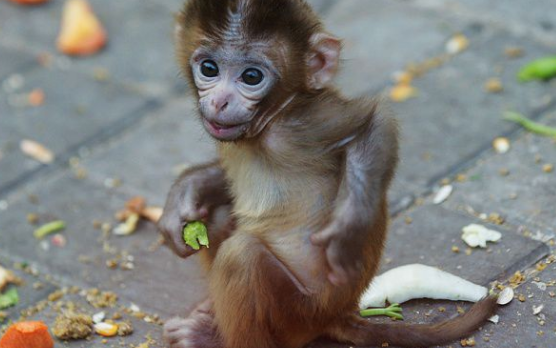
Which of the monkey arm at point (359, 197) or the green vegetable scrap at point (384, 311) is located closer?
the monkey arm at point (359, 197)

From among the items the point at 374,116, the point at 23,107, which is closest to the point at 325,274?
the point at 374,116

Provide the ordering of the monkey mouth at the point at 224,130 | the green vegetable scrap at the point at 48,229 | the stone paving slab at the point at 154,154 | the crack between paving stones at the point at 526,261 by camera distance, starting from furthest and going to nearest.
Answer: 1. the stone paving slab at the point at 154,154
2. the green vegetable scrap at the point at 48,229
3. the crack between paving stones at the point at 526,261
4. the monkey mouth at the point at 224,130

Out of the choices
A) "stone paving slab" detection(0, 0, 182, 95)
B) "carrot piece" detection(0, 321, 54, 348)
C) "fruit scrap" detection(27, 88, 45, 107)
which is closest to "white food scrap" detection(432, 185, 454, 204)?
"carrot piece" detection(0, 321, 54, 348)

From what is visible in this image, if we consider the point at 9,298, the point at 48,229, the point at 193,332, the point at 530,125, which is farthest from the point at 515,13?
the point at 9,298

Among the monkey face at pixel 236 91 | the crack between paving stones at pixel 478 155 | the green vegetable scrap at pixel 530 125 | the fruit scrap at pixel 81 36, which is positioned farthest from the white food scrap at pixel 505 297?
the fruit scrap at pixel 81 36

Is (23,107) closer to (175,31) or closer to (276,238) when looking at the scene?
(175,31)

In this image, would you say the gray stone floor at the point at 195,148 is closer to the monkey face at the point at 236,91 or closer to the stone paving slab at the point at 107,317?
the stone paving slab at the point at 107,317

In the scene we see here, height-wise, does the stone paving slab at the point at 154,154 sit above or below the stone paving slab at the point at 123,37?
above
